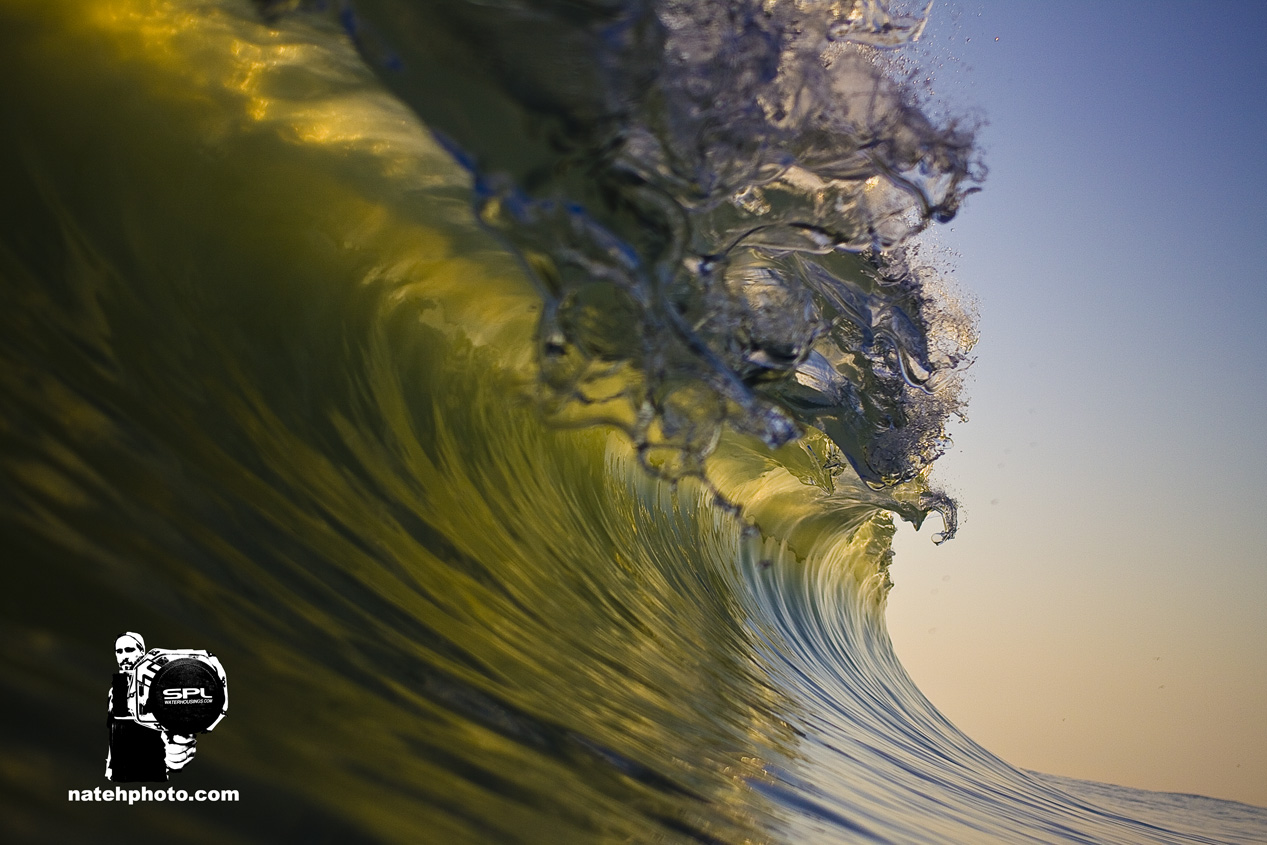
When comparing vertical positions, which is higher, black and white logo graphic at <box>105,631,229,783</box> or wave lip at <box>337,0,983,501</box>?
wave lip at <box>337,0,983,501</box>

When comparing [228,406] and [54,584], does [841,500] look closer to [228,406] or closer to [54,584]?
[228,406]

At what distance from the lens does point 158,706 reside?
3.28 feet

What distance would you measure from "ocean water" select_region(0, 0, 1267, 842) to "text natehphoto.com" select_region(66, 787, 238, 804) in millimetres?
14

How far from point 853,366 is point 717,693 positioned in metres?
3.04

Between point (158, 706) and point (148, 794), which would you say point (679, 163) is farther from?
point (148, 794)

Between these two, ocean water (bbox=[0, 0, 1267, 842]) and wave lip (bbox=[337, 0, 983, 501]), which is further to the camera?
wave lip (bbox=[337, 0, 983, 501])

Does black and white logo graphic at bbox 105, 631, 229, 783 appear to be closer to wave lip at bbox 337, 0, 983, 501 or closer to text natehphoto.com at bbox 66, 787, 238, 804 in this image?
text natehphoto.com at bbox 66, 787, 238, 804

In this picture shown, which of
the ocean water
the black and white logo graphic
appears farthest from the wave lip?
the black and white logo graphic

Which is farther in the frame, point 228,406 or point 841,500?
point 841,500

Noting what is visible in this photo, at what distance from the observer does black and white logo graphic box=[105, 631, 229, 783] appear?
0.91m

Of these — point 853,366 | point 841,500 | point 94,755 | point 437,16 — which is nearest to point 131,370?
point 94,755

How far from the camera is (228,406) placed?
1.99 meters

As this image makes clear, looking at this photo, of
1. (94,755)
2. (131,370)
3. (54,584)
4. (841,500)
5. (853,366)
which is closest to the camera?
(94,755)

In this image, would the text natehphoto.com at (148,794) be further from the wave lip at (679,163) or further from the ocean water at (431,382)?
the wave lip at (679,163)
